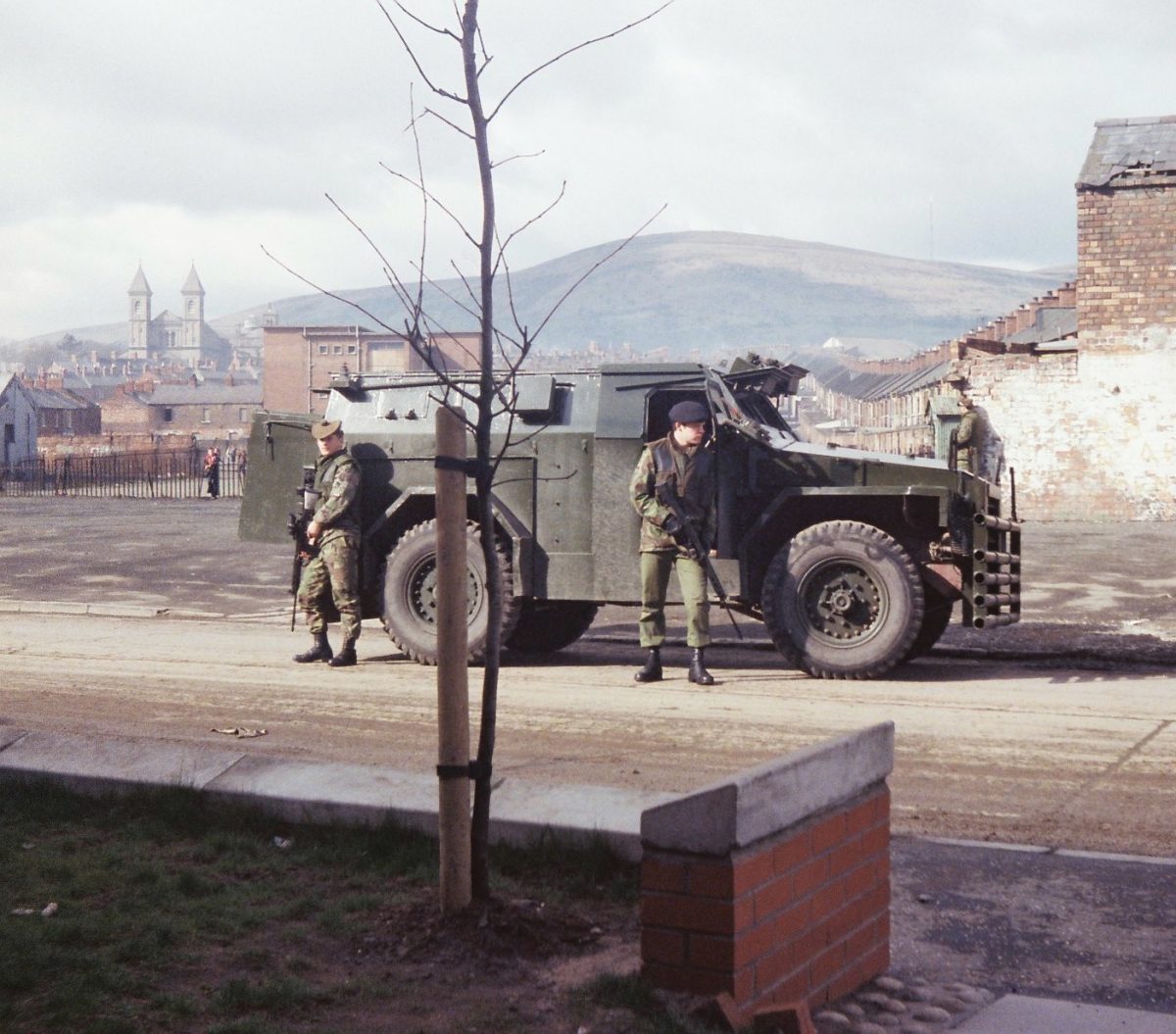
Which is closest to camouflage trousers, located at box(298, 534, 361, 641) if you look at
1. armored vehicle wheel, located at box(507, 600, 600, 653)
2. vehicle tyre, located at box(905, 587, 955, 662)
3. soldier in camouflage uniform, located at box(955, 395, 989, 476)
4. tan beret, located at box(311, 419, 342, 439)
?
tan beret, located at box(311, 419, 342, 439)

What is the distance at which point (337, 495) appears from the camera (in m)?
11.0

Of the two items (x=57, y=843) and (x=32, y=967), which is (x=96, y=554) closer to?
(x=57, y=843)

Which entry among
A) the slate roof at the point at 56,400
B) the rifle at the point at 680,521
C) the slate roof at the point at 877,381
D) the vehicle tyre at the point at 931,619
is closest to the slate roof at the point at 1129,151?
the slate roof at the point at 877,381

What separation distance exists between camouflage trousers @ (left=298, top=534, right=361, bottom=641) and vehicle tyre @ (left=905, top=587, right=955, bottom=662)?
13.3 ft

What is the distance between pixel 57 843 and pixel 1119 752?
5094 mm

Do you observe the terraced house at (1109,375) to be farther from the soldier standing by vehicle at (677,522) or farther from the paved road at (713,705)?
the soldier standing by vehicle at (677,522)

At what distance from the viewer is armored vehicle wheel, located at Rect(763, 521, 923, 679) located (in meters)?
9.95

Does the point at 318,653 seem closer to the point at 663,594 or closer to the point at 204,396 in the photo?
the point at 663,594

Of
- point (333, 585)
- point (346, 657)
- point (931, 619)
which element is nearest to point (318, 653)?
point (346, 657)

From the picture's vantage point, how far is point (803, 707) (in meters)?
9.05

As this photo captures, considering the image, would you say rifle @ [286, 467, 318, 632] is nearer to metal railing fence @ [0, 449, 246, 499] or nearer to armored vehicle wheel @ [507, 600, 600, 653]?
armored vehicle wheel @ [507, 600, 600, 653]

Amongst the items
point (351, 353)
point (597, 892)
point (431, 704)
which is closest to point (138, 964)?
point (597, 892)

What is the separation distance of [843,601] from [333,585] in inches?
148

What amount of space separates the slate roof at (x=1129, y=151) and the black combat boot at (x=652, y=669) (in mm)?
18364
